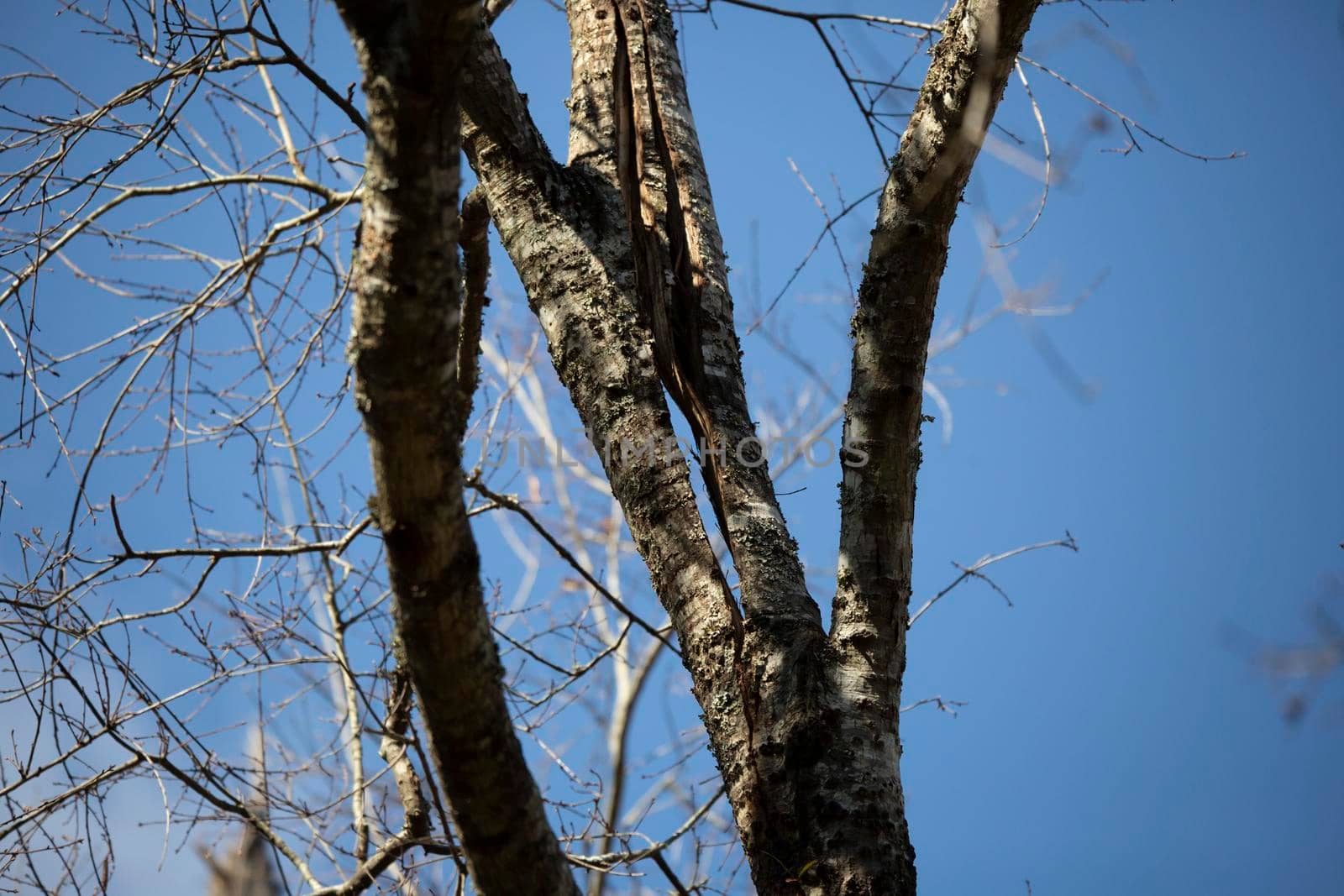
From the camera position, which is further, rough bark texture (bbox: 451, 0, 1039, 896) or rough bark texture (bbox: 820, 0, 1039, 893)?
rough bark texture (bbox: 820, 0, 1039, 893)

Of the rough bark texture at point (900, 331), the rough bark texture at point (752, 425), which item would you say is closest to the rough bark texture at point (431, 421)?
the rough bark texture at point (752, 425)

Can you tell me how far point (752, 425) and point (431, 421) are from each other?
111cm

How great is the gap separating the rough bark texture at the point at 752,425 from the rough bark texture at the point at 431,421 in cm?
56

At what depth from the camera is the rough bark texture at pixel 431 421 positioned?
1.20 metres

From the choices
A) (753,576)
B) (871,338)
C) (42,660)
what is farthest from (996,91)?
(42,660)

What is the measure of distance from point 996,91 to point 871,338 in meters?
0.54

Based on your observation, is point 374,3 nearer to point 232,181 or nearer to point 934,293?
point 934,293

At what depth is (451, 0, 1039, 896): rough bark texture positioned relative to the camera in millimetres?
1820

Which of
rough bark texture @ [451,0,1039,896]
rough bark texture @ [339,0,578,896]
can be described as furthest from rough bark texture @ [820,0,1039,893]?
rough bark texture @ [339,0,578,896]

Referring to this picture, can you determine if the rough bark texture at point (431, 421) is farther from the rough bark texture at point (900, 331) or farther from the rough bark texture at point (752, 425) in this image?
the rough bark texture at point (900, 331)

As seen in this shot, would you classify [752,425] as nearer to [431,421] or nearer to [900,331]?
[900,331]

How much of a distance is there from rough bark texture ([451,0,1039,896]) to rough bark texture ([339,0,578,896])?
56 cm

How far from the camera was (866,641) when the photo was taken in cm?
196

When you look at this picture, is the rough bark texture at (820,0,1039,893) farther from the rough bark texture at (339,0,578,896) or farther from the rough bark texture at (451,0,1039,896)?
the rough bark texture at (339,0,578,896)
